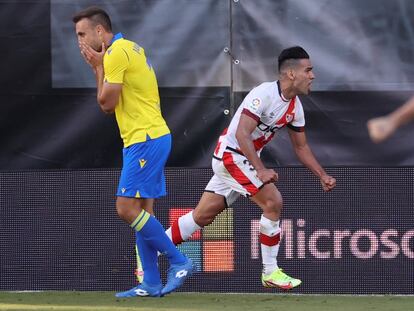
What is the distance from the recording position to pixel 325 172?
31.1ft

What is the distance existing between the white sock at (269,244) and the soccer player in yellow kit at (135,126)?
0.62 metres

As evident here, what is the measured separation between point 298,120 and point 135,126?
4.22 ft

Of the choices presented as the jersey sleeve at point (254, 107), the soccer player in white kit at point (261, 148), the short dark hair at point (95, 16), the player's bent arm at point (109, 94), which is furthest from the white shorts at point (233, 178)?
the short dark hair at point (95, 16)

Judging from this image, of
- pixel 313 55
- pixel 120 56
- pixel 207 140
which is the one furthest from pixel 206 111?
pixel 120 56

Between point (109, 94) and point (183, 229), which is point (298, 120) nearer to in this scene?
point (183, 229)

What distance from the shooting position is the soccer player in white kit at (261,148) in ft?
28.6

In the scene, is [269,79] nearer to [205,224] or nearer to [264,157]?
[264,157]

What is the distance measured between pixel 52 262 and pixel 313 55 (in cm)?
263

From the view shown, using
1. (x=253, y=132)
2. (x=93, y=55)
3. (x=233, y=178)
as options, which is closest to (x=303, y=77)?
(x=253, y=132)

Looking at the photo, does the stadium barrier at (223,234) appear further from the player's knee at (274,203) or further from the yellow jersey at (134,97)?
the yellow jersey at (134,97)

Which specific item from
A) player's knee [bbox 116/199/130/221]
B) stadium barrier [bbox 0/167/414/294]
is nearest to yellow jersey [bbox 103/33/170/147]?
player's knee [bbox 116/199/130/221]

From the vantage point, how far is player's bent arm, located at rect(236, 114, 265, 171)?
853 centimetres

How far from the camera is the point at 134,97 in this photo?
852 cm

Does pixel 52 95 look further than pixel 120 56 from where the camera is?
Yes
